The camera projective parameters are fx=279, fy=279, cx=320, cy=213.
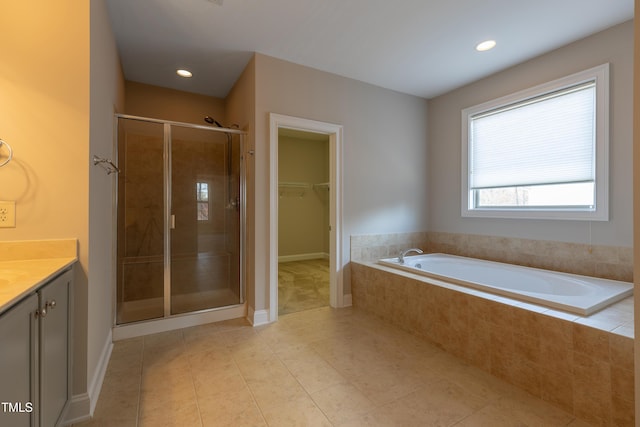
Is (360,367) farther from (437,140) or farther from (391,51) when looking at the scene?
(437,140)

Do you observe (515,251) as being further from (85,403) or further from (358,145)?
(85,403)

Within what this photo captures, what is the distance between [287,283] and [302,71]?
279cm

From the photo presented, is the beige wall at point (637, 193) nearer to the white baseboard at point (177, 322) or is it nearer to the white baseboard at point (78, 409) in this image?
the white baseboard at point (78, 409)

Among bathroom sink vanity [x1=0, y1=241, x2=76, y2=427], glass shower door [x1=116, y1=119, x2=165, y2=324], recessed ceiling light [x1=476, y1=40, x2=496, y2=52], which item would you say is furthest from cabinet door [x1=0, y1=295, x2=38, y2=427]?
recessed ceiling light [x1=476, y1=40, x2=496, y2=52]

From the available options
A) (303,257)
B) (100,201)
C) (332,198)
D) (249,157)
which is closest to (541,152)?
(332,198)

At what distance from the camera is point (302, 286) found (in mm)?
3949

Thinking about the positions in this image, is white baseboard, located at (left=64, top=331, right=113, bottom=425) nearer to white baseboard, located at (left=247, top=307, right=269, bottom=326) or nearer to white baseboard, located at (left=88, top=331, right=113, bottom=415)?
white baseboard, located at (left=88, top=331, right=113, bottom=415)

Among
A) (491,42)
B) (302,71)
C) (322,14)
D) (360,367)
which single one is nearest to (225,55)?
(302,71)

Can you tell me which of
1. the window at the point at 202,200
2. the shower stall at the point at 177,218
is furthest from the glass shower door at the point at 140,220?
the window at the point at 202,200

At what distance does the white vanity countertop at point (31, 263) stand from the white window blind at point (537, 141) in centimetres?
366

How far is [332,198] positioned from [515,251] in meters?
1.98

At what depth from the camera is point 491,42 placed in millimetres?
2465

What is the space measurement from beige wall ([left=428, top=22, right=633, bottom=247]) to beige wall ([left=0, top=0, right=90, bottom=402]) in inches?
140

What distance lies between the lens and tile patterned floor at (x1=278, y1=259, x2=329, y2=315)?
322cm
